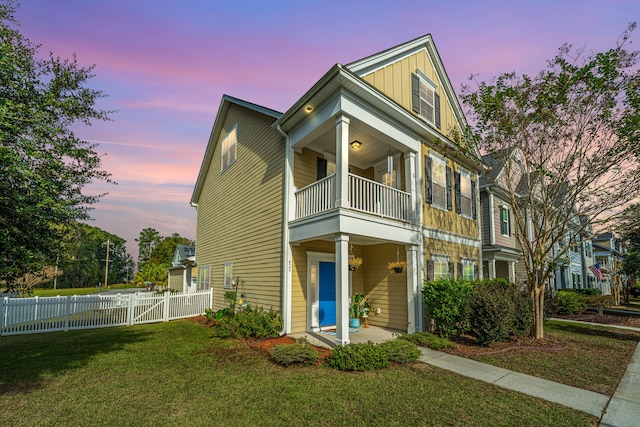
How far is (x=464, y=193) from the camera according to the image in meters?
12.9

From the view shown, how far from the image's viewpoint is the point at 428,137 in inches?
426

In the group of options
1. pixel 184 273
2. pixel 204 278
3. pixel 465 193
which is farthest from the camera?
pixel 184 273

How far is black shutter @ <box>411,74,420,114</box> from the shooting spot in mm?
10852

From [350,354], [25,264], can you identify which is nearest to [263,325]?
[350,354]

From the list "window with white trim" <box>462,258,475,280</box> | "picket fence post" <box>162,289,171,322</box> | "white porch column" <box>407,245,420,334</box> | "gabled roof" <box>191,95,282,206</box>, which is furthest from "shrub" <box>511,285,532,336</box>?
"picket fence post" <box>162,289,171,322</box>

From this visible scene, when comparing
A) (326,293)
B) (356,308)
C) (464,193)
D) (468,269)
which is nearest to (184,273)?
(326,293)

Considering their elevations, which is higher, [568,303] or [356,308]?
[356,308]

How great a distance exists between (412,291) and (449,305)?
3.83ft

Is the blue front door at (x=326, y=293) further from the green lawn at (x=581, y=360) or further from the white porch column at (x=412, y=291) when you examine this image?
the green lawn at (x=581, y=360)

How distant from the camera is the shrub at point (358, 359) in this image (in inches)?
245

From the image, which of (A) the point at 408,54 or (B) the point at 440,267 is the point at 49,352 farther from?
(A) the point at 408,54

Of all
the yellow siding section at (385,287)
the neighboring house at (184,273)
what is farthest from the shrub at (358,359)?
the neighboring house at (184,273)

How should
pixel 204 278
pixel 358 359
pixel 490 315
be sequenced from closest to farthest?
pixel 358 359, pixel 490 315, pixel 204 278

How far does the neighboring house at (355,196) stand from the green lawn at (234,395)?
2.22 metres
